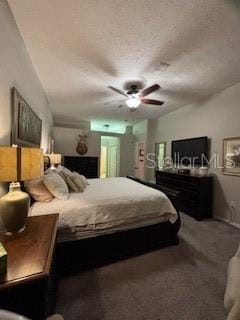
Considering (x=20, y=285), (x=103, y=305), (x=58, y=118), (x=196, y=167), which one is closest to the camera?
(x=20, y=285)

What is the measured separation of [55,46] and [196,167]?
12.0 ft

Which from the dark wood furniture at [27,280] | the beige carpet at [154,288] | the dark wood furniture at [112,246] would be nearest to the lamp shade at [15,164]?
the dark wood furniture at [27,280]

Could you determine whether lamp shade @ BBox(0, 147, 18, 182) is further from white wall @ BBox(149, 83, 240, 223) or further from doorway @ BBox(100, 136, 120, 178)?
doorway @ BBox(100, 136, 120, 178)

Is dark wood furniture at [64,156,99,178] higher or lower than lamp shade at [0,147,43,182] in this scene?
lower

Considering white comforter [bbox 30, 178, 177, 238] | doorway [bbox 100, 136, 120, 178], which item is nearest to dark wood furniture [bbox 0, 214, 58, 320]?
white comforter [bbox 30, 178, 177, 238]

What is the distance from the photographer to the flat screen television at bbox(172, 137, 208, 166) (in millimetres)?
3797

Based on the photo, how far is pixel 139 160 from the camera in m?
6.76

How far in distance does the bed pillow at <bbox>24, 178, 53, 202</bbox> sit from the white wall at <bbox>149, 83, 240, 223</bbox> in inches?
127

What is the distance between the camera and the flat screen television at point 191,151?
12.5 ft

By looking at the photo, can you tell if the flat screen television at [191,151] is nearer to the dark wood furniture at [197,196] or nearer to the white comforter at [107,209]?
the dark wood furniture at [197,196]

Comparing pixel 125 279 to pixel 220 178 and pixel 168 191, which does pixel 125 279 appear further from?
pixel 220 178

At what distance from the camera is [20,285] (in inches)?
31.0

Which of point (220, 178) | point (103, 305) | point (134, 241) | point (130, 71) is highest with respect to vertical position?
point (130, 71)

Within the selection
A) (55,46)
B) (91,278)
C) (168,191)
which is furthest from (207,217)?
(55,46)
